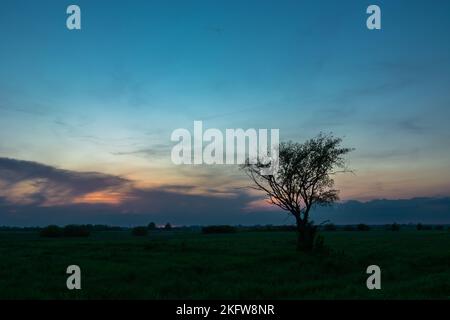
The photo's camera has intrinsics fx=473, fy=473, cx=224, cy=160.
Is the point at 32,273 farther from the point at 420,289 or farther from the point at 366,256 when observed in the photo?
the point at 366,256

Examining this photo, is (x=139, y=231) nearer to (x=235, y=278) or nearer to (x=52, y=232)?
(x=52, y=232)

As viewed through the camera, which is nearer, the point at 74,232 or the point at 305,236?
the point at 305,236

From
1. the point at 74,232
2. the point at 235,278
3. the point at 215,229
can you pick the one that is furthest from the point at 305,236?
the point at 215,229

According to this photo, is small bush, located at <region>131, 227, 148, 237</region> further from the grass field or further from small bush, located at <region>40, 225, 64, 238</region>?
the grass field

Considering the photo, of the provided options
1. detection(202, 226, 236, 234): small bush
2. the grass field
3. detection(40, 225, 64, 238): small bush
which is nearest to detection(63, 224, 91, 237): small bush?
detection(40, 225, 64, 238): small bush

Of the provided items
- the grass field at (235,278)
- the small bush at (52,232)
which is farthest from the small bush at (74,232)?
the grass field at (235,278)

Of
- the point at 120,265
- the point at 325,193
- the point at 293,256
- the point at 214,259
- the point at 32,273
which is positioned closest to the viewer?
the point at 32,273

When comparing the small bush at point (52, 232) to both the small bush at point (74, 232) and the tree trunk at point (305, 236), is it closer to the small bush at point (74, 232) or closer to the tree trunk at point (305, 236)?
the small bush at point (74, 232)

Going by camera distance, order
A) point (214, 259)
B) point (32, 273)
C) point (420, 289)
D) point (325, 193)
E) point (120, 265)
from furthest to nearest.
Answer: point (325, 193)
point (214, 259)
point (120, 265)
point (32, 273)
point (420, 289)

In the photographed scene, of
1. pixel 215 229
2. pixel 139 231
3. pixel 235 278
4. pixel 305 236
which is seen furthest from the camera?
pixel 215 229
